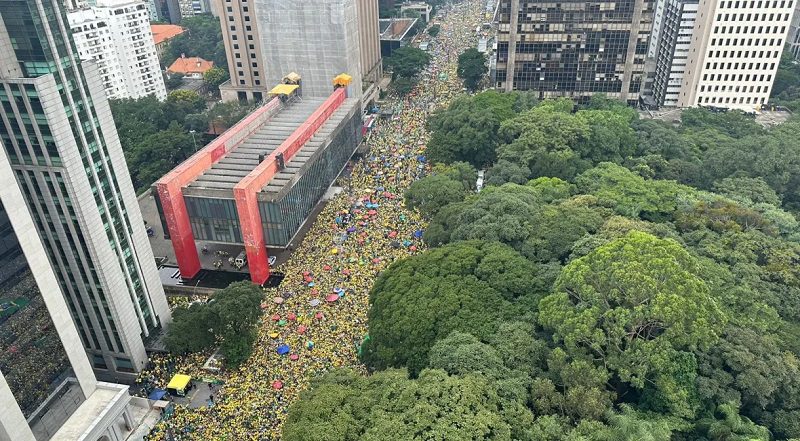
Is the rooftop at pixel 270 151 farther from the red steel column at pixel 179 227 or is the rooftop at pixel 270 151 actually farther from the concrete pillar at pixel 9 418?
the concrete pillar at pixel 9 418

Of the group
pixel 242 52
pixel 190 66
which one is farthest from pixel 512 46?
pixel 190 66

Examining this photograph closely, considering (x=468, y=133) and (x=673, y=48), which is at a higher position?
(x=673, y=48)

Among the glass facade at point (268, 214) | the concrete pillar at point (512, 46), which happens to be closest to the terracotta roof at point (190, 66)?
the concrete pillar at point (512, 46)

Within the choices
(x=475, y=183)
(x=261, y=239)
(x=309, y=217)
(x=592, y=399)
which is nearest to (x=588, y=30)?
(x=475, y=183)

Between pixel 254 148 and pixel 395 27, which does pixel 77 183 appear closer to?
pixel 254 148

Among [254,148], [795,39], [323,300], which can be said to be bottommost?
[323,300]
